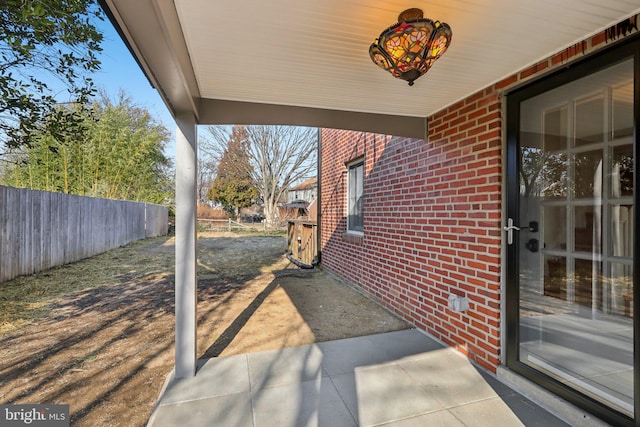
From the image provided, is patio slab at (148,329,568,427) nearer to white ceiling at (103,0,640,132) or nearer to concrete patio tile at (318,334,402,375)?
concrete patio tile at (318,334,402,375)

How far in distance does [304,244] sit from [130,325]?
4.30 meters

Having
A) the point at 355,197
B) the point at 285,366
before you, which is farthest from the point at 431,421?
the point at 355,197

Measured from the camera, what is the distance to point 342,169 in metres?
5.55

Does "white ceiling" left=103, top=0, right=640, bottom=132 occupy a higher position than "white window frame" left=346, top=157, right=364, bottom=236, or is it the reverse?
"white ceiling" left=103, top=0, right=640, bottom=132

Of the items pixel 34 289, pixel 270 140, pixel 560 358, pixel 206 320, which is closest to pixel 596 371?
pixel 560 358

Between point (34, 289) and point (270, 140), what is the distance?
46.0 ft

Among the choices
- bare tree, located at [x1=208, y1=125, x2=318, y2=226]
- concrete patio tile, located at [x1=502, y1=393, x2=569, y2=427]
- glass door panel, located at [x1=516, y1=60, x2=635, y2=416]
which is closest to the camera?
glass door panel, located at [x1=516, y1=60, x2=635, y2=416]

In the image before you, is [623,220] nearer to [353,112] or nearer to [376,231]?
[353,112]

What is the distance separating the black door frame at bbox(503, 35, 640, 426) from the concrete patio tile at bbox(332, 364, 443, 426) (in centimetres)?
73

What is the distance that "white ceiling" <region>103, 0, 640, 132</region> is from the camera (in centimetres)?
139

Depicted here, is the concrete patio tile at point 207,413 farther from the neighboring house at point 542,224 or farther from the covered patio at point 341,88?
the neighboring house at point 542,224

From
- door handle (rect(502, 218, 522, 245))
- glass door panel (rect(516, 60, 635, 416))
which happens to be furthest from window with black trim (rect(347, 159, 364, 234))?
glass door panel (rect(516, 60, 635, 416))

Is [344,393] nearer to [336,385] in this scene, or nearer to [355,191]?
[336,385]

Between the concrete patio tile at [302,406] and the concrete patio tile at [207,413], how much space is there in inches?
3.2
